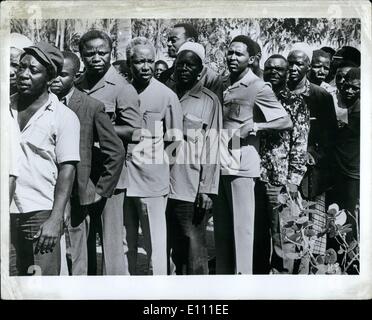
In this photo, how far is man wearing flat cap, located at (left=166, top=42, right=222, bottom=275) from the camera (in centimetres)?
229

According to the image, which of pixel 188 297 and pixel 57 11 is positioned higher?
pixel 57 11

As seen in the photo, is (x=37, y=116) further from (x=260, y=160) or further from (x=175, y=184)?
(x=260, y=160)

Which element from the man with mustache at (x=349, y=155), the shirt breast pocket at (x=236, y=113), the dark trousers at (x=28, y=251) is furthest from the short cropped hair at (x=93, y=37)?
the man with mustache at (x=349, y=155)

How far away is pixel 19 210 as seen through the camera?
90.0 inches

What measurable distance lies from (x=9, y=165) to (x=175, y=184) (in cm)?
56

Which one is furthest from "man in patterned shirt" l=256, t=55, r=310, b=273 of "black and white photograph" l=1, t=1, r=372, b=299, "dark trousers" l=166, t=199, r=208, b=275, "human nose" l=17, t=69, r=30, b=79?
"human nose" l=17, t=69, r=30, b=79

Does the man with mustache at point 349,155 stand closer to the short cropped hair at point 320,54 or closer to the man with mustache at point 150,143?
the short cropped hair at point 320,54

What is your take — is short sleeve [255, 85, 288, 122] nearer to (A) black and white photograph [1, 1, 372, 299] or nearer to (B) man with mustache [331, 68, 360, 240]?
(A) black and white photograph [1, 1, 372, 299]

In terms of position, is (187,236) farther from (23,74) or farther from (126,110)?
(23,74)

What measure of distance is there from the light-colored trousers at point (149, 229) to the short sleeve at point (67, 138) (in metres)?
0.24

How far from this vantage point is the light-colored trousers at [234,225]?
2305 millimetres

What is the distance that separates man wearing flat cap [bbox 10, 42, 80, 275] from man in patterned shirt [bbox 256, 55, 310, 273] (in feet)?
2.11

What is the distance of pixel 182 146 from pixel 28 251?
0.63 m
